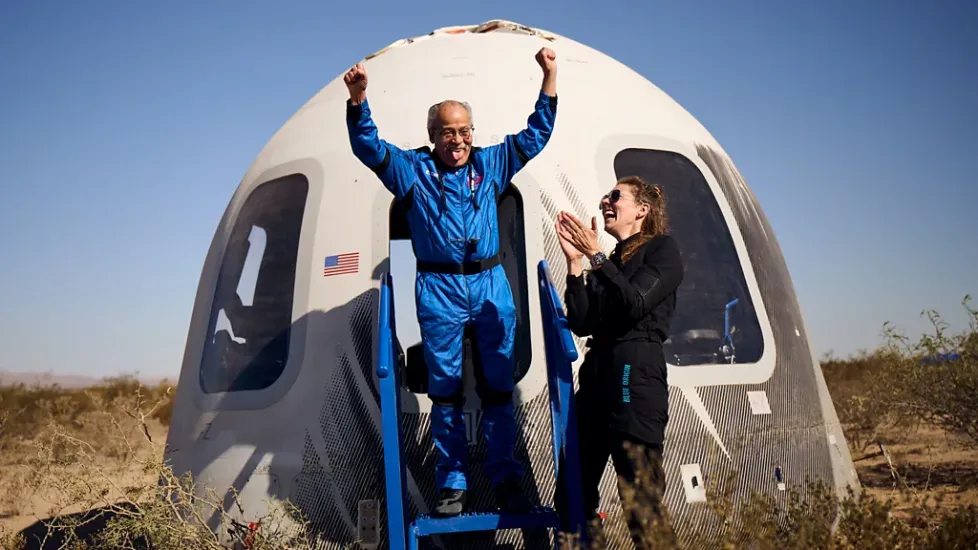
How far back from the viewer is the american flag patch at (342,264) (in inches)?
202

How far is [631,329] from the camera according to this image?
12.5ft

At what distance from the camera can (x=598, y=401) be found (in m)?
3.89

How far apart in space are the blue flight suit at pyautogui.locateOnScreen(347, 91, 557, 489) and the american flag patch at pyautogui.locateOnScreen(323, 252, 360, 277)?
794 millimetres

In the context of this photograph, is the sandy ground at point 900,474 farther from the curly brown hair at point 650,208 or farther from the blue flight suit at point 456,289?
the curly brown hair at point 650,208

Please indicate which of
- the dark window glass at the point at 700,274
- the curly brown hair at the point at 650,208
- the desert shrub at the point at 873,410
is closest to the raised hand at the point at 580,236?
the curly brown hair at the point at 650,208

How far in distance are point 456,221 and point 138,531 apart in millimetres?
2401

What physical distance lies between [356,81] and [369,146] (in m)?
0.32

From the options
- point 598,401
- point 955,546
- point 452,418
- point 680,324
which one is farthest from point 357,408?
point 955,546

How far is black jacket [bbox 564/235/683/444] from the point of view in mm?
3689

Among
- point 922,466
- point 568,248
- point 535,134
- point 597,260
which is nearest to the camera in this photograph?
point 597,260

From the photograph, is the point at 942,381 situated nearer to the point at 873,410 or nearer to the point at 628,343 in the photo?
the point at 873,410

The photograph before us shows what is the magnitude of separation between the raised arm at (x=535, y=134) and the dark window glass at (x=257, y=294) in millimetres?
1596

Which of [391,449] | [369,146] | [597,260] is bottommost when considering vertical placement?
[391,449]

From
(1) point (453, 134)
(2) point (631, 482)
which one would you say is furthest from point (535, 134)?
(2) point (631, 482)
